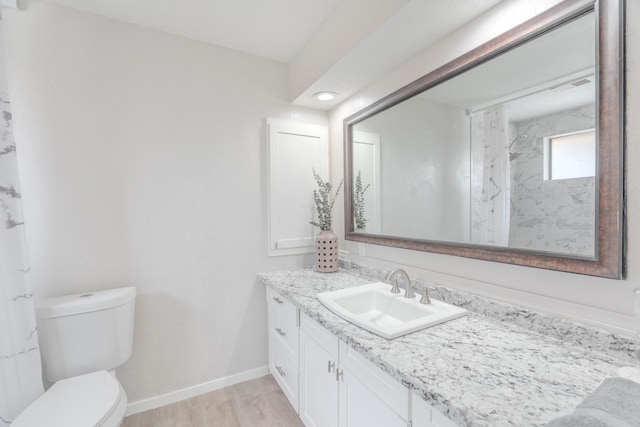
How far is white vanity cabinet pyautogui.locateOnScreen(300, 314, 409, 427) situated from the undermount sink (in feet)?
0.39

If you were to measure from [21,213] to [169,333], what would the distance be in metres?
1.02

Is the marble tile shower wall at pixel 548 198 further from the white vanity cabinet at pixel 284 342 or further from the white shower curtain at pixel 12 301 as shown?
the white shower curtain at pixel 12 301

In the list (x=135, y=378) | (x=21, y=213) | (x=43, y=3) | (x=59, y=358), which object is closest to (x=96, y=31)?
(x=43, y=3)

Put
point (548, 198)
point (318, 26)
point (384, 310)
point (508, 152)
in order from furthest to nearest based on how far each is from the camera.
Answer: point (318, 26)
point (384, 310)
point (508, 152)
point (548, 198)

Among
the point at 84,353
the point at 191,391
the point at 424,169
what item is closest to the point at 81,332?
the point at 84,353

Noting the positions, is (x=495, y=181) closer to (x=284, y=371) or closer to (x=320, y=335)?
(x=320, y=335)

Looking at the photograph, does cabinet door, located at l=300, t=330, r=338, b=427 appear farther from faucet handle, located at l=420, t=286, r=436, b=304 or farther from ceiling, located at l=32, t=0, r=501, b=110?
ceiling, located at l=32, t=0, r=501, b=110

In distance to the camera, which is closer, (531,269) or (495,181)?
(531,269)

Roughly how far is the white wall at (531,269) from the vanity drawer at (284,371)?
84cm

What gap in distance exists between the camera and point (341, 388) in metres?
1.18

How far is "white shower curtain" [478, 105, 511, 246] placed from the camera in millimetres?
1125

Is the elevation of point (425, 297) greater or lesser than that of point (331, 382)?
greater

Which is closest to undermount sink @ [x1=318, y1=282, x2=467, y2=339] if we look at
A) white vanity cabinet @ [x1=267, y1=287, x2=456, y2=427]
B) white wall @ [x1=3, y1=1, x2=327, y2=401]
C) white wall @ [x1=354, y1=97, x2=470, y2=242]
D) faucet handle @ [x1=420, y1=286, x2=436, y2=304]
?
faucet handle @ [x1=420, y1=286, x2=436, y2=304]

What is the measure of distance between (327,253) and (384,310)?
628mm
